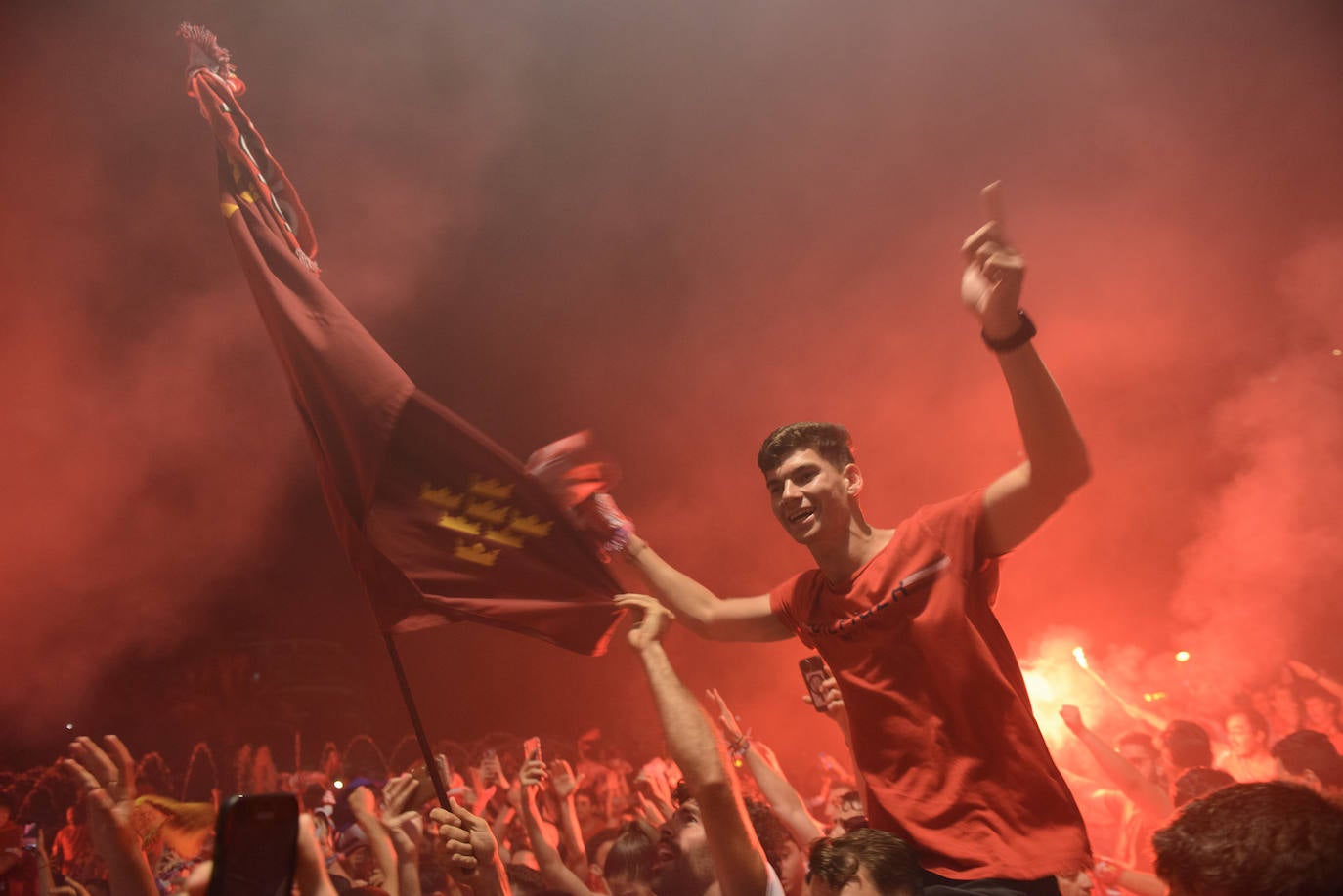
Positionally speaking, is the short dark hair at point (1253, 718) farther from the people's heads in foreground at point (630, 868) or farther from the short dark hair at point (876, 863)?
the short dark hair at point (876, 863)

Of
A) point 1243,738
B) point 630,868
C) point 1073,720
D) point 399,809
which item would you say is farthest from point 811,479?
point 1243,738

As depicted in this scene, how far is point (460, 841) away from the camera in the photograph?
6.69 ft

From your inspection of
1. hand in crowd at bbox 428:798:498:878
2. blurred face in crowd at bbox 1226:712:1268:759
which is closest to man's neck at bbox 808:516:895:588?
hand in crowd at bbox 428:798:498:878

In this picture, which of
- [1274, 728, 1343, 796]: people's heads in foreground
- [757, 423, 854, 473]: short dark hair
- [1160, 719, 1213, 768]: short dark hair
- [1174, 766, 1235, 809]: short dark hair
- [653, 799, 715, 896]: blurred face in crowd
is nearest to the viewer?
[757, 423, 854, 473]: short dark hair

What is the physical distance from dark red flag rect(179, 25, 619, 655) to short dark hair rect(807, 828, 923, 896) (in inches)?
51.5

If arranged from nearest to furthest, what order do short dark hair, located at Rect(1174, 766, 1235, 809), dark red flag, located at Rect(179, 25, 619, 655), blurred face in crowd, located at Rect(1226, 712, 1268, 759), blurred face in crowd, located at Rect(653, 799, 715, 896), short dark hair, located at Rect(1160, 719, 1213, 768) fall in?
1. dark red flag, located at Rect(179, 25, 619, 655)
2. blurred face in crowd, located at Rect(653, 799, 715, 896)
3. short dark hair, located at Rect(1174, 766, 1235, 809)
4. short dark hair, located at Rect(1160, 719, 1213, 768)
5. blurred face in crowd, located at Rect(1226, 712, 1268, 759)

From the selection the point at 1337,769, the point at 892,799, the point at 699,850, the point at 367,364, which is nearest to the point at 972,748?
the point at 892,799

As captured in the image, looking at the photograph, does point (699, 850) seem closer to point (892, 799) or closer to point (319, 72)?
point (892, 799)

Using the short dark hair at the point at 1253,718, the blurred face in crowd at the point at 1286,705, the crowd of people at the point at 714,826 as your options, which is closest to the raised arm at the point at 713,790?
the crowd of people at the point at 714,826

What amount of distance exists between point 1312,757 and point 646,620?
563cm

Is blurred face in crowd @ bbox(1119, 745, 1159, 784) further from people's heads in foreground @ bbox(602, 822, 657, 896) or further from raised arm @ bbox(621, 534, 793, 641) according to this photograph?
raised arm @ bbox(621, 534, 793, 641)

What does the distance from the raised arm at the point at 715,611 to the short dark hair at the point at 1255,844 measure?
1151 millimetres

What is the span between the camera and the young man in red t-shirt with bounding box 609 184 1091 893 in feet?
6.42

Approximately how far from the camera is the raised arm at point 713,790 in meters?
1.94
